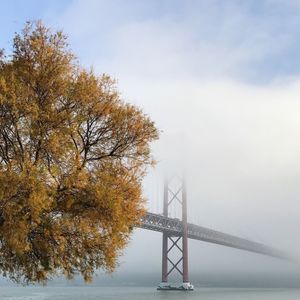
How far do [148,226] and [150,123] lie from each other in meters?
65.8

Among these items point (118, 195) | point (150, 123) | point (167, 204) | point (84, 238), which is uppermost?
point (167, 204)

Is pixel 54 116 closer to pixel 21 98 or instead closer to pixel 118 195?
pixel 21 98

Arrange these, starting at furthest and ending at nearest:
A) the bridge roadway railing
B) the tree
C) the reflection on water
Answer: the bridge roadway railing, the reflection on water, the tree

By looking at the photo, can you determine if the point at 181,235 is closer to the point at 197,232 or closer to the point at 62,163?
the point at 197,232

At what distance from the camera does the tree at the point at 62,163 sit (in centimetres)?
1436

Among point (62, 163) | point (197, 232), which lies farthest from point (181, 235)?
point (62, 163)

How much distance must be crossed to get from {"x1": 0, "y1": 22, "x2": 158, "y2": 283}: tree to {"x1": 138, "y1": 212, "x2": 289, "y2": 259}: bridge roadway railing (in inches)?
2434

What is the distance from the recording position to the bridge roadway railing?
8457 cm

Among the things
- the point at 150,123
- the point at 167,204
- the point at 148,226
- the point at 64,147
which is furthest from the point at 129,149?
the point at 167,204

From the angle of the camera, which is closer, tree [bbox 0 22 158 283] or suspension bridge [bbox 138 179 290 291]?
tree [bbox 0 22 158 283]

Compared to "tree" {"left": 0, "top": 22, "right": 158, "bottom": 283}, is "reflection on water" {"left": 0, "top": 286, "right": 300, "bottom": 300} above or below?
below

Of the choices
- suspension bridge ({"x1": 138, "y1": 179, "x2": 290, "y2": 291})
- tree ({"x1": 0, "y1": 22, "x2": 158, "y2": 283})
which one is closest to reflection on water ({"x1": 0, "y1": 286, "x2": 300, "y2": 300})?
suspension bridge ({"x1": 138, "y1": 179, "x2": 290, "y2": 291})

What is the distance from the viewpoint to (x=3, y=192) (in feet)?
44.6

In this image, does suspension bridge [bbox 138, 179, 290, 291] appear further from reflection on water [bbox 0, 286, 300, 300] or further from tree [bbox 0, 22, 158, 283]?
tree [bbox 0, 22, 158, 283]
